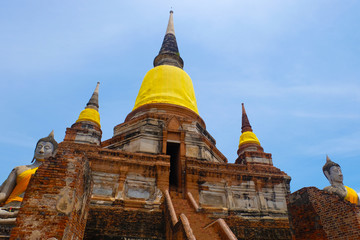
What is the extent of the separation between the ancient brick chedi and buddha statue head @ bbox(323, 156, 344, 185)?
323 cm

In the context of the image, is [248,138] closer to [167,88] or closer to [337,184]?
[167,88]

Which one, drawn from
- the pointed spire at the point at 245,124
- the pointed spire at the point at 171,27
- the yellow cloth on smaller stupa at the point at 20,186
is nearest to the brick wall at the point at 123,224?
the yellow cloth on smaller stupa at the point at 20,186

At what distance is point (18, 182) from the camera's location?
20.9 ft

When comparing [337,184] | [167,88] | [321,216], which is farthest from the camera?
[167,88]

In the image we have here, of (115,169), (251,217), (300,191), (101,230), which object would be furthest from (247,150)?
(101,230)

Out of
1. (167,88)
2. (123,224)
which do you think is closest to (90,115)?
(167,88)

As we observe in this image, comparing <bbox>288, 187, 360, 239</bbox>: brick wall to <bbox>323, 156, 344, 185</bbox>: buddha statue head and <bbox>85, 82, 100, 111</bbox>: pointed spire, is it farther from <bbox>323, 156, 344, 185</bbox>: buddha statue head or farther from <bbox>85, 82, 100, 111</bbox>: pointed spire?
<bbox>85, 82, 100, 111</bbox>: pointed spire

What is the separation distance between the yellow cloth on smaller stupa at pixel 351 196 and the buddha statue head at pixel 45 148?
377 inches

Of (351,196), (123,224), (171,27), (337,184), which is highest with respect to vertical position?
(171,27)

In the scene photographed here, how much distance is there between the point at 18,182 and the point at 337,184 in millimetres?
9986

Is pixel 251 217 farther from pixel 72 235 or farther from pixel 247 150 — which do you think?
pixel 72 235

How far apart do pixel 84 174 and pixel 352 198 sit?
28.8 feet

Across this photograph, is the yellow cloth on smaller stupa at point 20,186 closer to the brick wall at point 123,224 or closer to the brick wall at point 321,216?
the brick wall at point 123,224

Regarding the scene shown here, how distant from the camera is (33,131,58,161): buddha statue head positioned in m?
7.10
